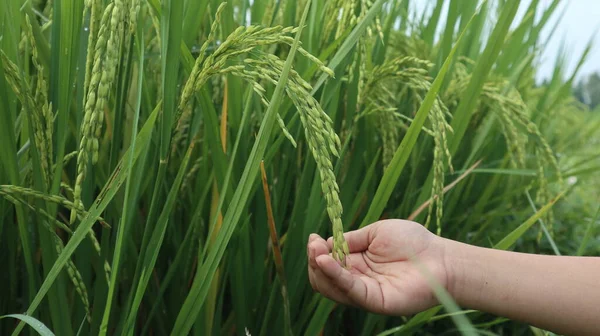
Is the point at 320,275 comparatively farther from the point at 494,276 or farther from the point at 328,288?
the point at 494,276

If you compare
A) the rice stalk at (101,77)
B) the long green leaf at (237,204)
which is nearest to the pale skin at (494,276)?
the long green leaf at (237,204)

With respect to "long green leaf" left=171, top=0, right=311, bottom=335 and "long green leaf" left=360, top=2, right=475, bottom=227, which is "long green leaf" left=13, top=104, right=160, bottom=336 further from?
"long green leaf" left=360, top=2, right=475, bottom=227

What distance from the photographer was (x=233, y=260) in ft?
3.58

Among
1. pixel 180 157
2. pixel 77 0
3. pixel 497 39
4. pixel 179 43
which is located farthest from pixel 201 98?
pixel 497 39

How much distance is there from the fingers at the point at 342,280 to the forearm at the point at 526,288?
6.9 inches

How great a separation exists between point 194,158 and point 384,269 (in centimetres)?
45

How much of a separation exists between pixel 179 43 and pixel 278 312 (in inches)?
19.9

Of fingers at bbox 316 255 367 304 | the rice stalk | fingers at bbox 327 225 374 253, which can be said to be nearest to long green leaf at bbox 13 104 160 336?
the rice stalk

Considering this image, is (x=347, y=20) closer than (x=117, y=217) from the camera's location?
No

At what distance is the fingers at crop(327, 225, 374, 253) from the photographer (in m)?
1.09

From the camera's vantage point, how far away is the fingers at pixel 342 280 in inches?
35.0

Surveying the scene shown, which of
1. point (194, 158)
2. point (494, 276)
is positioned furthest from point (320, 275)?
point (194, 158)

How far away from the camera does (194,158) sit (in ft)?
4.28

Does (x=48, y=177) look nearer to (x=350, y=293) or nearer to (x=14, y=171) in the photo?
(x=14, y=171)
